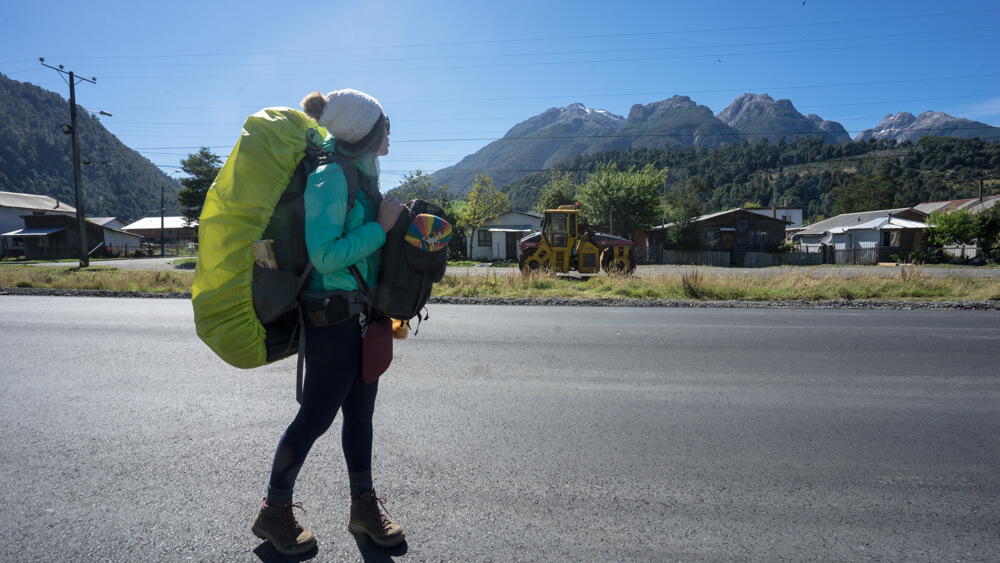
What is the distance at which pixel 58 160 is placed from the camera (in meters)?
120

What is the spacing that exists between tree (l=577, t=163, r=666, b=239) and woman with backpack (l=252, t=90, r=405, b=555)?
42.2 meters

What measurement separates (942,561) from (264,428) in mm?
3767

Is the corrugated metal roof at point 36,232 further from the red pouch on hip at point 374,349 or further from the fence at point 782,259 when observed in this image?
the red pouch on hip at point 374,349

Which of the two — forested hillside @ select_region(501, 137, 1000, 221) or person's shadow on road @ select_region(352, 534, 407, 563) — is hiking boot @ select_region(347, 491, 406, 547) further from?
forested hillside @ select_region(501, 137, 1000, 221)

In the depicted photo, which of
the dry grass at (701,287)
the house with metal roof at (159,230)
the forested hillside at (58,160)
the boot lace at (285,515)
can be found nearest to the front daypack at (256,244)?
the boot lace at (285,515)

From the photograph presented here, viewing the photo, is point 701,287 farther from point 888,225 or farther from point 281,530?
point 888,225

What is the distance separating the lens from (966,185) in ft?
294

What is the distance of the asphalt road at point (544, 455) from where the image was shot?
225cm

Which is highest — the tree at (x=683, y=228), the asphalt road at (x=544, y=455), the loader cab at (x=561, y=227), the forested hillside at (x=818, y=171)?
the forested hillside at (x=818, y=171)

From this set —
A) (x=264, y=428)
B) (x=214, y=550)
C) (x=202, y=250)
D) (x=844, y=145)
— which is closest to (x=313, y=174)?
(x=202, y=250)

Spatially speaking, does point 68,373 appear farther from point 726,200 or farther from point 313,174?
point 726,200

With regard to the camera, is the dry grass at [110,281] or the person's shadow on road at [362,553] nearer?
the person's shadow on road at [362,553]

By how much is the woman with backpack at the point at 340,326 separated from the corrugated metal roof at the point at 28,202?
8020 centimetres

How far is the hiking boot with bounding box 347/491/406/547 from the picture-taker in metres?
2.17
